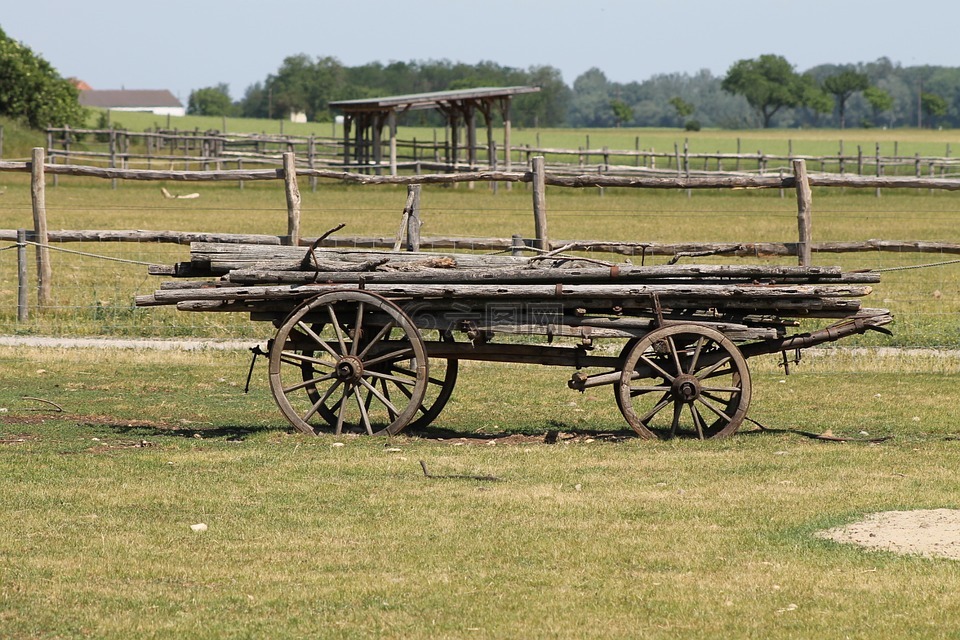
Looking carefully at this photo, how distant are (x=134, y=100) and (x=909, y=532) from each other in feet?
575

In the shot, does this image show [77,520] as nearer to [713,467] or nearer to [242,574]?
[242,574]

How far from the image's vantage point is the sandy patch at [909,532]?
6488mm

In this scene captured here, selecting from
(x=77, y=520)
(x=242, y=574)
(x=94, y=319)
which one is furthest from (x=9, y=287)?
(x=242, y=574)

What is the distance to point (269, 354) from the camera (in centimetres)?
970

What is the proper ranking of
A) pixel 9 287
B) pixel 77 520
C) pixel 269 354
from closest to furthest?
pixel 77 520 < pixel 269 354 < pixel 9 287

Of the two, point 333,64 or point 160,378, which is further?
point 333,64

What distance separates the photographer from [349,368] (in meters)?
9.54

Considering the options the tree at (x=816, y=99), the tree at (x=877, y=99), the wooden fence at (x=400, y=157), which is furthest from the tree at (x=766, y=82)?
the wooden fence at (x=400, y=157)

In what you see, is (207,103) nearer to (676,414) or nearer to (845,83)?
(845,83)

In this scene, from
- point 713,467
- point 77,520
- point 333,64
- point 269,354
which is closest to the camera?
point 77,520

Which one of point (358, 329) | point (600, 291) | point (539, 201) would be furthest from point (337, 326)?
point (539, 201)

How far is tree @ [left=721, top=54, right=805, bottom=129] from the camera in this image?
13912cm

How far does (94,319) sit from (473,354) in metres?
7.26

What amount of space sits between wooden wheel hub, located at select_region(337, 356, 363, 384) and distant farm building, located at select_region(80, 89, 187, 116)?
161456 mm
